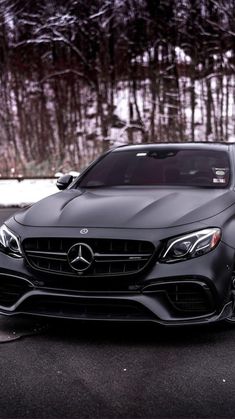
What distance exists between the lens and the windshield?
5.79m

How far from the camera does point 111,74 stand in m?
26.9

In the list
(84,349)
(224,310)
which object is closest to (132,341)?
(84,349)

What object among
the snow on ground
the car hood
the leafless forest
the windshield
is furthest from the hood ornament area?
the leafless forest

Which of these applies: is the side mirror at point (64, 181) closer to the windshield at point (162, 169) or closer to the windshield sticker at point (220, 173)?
the windshield at point (162, 169)

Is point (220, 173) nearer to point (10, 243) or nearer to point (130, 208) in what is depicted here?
point (130, 208)

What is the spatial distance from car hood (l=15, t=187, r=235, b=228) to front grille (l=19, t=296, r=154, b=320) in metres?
0.50

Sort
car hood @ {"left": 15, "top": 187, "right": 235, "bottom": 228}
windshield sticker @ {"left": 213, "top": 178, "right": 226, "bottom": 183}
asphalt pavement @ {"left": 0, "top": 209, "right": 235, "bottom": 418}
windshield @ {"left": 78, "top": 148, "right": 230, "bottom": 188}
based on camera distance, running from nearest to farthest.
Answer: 1. asphalt pavement @ {"left": 0, "top": 209, "right": 235, "bottom": 418}
2. car hood @ {"left": 15, "top": 187, "right": 235, "bottom": 228}
3. windshield sticker @ {"left": 213, "top": 178, "right": 226, "bottom": 183}
4. windshield @ {"left": 78, "top": 148, "right": 230, "bottom": 188}

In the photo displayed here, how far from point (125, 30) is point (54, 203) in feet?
74.9

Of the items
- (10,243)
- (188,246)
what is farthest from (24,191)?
(188,246)

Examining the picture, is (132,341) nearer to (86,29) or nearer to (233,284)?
(233,284)

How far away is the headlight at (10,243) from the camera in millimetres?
4799

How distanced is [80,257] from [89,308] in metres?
0.34

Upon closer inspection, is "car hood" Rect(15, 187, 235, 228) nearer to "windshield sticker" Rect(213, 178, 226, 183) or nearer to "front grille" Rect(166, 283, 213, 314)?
"windshield sticker" Rect(213, 178, 226, 183)

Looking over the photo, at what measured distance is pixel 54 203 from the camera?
17.3 ft
